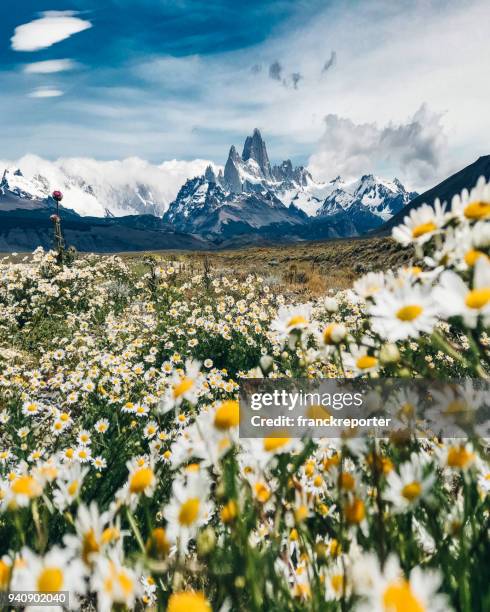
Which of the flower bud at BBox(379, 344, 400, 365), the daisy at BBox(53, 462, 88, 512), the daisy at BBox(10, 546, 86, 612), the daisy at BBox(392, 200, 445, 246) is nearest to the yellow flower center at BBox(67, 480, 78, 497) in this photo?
the daisy at BBox(53, 462, 88, 512)

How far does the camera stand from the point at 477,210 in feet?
5.05

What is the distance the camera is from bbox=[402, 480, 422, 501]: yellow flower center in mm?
1311

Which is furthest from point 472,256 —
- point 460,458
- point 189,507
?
point 189,507

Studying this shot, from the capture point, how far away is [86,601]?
2.64 m

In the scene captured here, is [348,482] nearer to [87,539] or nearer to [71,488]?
[87,539]

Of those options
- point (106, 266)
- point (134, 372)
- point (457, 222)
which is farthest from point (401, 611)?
point (106, 266)

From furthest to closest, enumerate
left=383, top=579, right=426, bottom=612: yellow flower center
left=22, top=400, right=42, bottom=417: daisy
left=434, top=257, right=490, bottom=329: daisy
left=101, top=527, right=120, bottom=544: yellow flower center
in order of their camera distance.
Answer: left=22, top=400, right=42, bottom=417: daisy
left=101, top=527, right=120, bottom=544: yellow flower center
left=434, top=257, right=490, bottom=329: daisy
left=383, top=579, right=426, bottom=612: yellow flower center

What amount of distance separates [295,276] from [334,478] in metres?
17.8

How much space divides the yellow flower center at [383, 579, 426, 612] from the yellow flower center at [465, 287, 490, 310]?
29.6 inches

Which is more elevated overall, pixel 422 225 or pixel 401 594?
pixel 422 225

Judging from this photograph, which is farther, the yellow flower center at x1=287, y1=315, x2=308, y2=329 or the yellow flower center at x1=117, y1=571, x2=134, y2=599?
the yellow flower center at x1=287, y1=315, x2=308, y2=329

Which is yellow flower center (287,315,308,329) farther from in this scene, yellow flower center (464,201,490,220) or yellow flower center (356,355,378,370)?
yellow flower center (464,201,490,220)

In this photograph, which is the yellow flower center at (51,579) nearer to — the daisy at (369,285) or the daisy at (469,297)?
the daisy at (469,297)

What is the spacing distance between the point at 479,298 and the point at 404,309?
0.84ft
